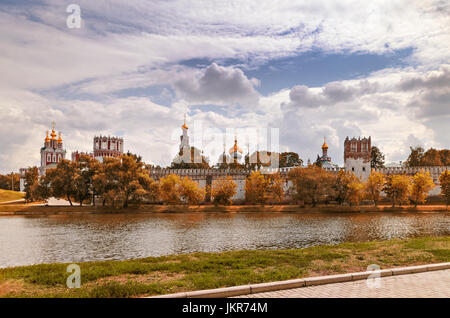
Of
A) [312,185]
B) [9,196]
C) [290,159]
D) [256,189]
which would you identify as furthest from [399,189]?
[9,196]

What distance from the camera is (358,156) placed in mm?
72688

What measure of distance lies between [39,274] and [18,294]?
6.70 ft

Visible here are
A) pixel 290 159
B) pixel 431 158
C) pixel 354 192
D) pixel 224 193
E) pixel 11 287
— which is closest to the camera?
pixel 11 287

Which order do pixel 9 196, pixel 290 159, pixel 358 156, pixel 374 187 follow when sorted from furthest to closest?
pixel 290 159 < pixel 9 196 < pixel 358 156 < pixel 374 187

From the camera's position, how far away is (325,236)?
2562 cm

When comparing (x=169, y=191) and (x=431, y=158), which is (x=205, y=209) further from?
(x=431, y=158)

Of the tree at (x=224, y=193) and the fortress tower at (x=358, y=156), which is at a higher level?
the fortress tower at (x=358, y=156)

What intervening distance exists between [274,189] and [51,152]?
3054 inches

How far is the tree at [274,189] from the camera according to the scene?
59.2 meters

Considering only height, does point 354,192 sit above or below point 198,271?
above

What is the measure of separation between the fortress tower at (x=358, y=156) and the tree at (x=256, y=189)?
22.0 m

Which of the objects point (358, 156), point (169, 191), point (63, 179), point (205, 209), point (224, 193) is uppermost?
point (358, 156)

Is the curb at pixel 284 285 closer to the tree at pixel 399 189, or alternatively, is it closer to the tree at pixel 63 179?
the tree at pixel 399 189

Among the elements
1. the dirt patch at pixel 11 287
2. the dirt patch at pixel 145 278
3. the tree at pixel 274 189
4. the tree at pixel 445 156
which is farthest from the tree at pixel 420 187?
the dirt patch at pixel 11 287
